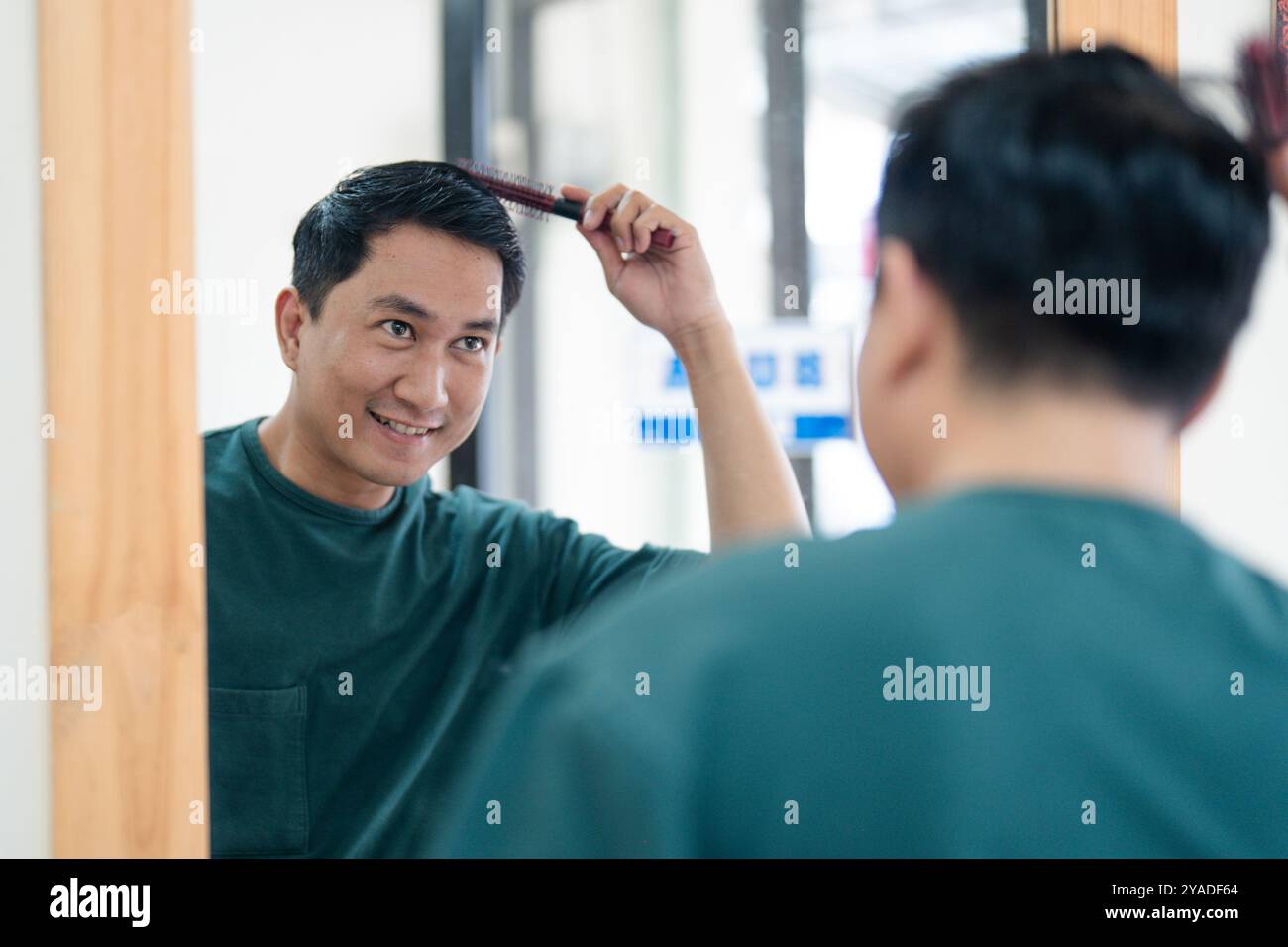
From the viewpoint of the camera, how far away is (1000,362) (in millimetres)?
585

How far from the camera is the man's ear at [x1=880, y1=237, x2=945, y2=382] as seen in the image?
0.61 meters

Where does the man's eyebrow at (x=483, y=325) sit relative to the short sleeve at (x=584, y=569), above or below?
above

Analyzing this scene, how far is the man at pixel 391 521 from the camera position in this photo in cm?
107

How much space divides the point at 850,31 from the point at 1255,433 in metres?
0.56

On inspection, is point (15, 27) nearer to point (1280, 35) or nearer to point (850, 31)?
point (850, 31)

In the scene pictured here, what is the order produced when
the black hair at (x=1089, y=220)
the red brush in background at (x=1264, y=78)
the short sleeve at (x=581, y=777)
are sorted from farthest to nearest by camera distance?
1. the red brush in background at (x=1264, y=78)
2. the black hair at (x=1089, y=220)
3. the short sleeve at (x=581, y=777)

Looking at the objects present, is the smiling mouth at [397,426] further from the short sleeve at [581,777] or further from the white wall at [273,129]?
the short sleeve at [581,777]

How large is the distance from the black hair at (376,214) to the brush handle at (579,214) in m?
0.06

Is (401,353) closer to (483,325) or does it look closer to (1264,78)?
(483,325)

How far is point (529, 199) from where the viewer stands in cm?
110

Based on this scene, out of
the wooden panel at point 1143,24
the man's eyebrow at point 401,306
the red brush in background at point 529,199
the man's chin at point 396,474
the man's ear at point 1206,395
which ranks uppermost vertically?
the wooden panel at point 1143,24

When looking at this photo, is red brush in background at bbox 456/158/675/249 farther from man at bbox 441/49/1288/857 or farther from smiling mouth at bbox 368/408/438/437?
man at bbox 441/49/1288/857

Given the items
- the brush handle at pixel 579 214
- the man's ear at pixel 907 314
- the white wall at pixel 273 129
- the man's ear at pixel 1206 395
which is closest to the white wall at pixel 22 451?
the white wall at pixel 273 129
